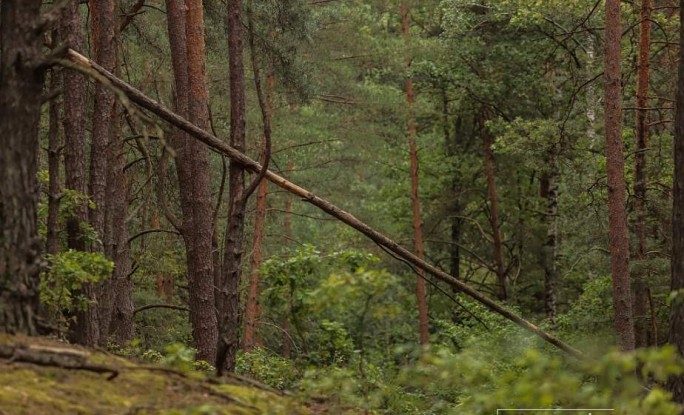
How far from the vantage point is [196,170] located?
1326 cm

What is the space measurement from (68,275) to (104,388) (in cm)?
188

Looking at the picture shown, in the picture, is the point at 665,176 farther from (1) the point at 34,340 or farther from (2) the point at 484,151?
(1) the point at 34,340

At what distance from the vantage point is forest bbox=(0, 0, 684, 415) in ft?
15.9


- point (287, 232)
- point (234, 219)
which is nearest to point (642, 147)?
point (234, 219)

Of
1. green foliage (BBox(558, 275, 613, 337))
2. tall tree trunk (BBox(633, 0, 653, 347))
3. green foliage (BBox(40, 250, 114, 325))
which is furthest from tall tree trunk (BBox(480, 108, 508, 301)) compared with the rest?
green foliage (BBox(40, 250, 114, 325))

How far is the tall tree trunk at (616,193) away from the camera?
44.7 feet

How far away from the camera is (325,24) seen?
83.1 ft

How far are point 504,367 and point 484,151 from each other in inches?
565

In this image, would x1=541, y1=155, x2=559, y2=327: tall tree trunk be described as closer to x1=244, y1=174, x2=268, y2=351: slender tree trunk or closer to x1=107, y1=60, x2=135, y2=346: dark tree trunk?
x1=244, y1=174, x2=268, y2=351: slender tree trunk

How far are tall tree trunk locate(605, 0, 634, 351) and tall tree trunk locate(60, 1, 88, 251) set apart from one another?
7849 millimetres

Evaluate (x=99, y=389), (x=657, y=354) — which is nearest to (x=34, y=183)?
(x=99, y=389)

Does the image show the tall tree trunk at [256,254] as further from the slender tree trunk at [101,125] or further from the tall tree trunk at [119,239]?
the slender tree trunk at [101,125]

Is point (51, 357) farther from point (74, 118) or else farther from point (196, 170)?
point (196, 170)

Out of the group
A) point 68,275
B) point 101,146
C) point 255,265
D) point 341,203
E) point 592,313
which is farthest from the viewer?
point 341,203
